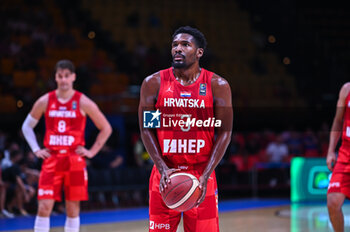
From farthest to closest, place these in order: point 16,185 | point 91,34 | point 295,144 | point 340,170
Result: point 91,34, point 295,144, point 16,185, point 340,170

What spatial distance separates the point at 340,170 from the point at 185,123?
6.98 ft

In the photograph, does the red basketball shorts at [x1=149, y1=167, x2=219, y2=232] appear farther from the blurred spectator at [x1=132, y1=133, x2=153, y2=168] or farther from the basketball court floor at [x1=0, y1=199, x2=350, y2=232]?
the blurred spectator at [x1=132, y1=133, x2=153, y2=168]

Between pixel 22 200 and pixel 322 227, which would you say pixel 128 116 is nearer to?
pixel 22 200

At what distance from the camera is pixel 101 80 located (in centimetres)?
1429

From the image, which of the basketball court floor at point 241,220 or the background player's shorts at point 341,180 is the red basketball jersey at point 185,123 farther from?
the basketball court floor at point 241,220

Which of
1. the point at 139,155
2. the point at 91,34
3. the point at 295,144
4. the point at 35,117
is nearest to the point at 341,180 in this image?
the point at 35,117

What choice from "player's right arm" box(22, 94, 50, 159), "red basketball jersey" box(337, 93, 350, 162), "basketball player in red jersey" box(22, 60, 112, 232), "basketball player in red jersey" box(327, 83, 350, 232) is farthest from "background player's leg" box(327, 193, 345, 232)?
"player's right arm" box(22, 94, 50, 159)

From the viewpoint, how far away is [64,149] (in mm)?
6324

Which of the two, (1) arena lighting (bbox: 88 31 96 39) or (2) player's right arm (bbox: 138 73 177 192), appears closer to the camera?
(2) player's right arm (bbox: 138 73 177 192)

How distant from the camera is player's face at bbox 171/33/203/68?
3887mm

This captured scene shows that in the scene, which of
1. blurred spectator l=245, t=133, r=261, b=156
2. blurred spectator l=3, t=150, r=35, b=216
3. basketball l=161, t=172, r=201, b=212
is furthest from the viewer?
blurred spectator l=245, t=133, r=261, b=156

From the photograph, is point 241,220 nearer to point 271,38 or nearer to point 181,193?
point 181,193

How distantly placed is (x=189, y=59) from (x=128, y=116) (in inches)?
395

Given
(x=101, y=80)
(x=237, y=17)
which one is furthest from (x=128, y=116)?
(x=237, y=17)
